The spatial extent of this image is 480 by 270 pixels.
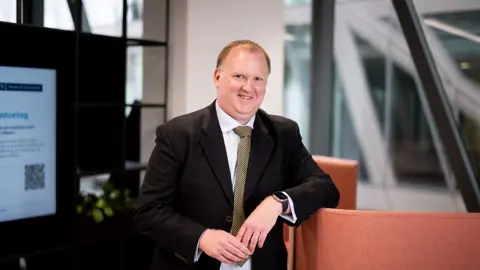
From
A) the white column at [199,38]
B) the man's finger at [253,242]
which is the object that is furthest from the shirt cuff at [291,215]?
the white column at [199,38]

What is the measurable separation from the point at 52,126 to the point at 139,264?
108 centimetres

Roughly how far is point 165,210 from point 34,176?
177cm

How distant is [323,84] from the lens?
4.36m

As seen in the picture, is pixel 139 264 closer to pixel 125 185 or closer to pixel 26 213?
pixel 125 185

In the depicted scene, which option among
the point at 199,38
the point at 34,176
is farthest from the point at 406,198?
the point at 34,176

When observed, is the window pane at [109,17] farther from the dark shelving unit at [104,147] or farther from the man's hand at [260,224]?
the man's hand at [260,224]

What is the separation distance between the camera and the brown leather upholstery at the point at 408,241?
53.0 inches

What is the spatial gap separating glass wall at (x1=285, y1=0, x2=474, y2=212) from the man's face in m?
2.76

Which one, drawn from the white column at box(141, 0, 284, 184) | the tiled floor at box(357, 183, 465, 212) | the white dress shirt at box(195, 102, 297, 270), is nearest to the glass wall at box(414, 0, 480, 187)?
the tiled floor at box(357, 183, 465, 212)

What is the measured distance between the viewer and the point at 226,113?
5.14 ft

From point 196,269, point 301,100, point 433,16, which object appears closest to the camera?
point 196,269

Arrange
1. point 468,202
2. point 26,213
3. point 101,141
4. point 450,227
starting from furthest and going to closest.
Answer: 1. point 468,202
2. point 101,141
3. point 26,213
4. point 450,227

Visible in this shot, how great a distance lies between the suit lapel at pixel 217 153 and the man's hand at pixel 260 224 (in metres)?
0.09

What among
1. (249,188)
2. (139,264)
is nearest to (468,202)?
(139,264)
